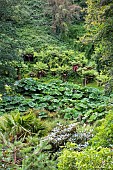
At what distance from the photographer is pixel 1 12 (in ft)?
41.7

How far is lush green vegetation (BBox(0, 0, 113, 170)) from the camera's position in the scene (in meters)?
4.21

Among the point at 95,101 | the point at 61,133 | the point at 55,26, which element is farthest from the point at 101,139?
the point at 55,26

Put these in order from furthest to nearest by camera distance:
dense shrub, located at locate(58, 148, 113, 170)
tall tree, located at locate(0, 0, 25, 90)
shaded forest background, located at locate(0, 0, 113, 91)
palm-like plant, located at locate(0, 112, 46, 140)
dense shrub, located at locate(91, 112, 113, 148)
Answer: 1. tall tree, located at locate(0, 0, 25, 90)
2. shaded forest background, located at locate(0, 0, 113, 91)
3. palm-like plant, located at locate(0, 112, 46, 140)
4. dense shrub, located at locate(91, 112, 113, 148)
5. dense shrub, located at locate(58, 148, 113, 170)

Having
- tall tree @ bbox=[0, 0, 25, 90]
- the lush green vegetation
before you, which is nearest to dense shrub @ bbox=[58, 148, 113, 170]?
the lush green vegetation

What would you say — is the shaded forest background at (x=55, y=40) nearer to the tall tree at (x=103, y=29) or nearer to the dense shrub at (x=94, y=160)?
the tall tree at (x=103, y=29)

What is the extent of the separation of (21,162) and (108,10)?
19.0 ft

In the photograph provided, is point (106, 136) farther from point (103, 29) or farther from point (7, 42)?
point (7, 42)

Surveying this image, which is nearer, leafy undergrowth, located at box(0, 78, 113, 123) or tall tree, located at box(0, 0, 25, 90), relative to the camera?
leafy undergrowth, located at box(0, 78, 113, 123)

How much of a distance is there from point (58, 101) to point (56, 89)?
1323 mm

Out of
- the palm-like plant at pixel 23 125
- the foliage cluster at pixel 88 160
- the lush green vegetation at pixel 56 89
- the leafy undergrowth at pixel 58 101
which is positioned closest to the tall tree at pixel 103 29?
the lush green vegetation at pixel 56 89

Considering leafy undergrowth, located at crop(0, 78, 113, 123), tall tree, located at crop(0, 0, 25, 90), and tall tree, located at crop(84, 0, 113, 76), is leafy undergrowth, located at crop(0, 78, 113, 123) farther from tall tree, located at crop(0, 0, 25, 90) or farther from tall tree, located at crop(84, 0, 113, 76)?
tall tree, located at crop(84, 0, 113, 76)

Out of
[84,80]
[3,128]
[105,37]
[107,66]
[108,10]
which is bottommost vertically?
[84,80]

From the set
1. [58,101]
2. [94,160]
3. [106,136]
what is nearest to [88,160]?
[94,160]

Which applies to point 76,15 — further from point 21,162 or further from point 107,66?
point 21,162
